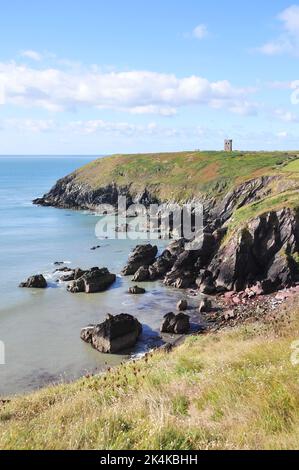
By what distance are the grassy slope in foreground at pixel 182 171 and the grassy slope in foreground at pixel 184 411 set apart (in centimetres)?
A: 6142

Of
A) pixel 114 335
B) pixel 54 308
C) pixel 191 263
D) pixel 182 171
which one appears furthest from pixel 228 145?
pixel 114 335

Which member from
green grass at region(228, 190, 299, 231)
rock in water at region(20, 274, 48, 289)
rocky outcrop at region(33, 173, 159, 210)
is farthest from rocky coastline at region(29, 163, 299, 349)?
rocky outcrop at region(33, 173, 159, 210)

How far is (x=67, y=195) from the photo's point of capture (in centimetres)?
10819

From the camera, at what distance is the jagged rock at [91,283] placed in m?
39.3

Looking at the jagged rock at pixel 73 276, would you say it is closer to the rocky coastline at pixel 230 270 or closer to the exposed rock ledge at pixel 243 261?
the rocky coastline at pixel 230 270

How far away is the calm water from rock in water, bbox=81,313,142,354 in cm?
50

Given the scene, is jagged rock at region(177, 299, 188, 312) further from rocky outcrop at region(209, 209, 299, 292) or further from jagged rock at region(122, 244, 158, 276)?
jagged rock at region(122, 244, 158, 276)

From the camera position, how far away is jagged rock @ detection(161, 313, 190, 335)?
29797 millimetres

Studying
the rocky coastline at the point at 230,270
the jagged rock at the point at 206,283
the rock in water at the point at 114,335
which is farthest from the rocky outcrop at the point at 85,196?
the rock in water at the point at 114,335

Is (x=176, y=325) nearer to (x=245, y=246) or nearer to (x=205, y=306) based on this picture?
(x=205, y=306)

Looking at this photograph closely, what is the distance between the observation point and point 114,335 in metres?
27.4

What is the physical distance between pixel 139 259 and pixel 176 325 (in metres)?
18.2

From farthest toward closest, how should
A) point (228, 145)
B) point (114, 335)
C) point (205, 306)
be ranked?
point (228, 145), point (205, 306), point (114, 335)
